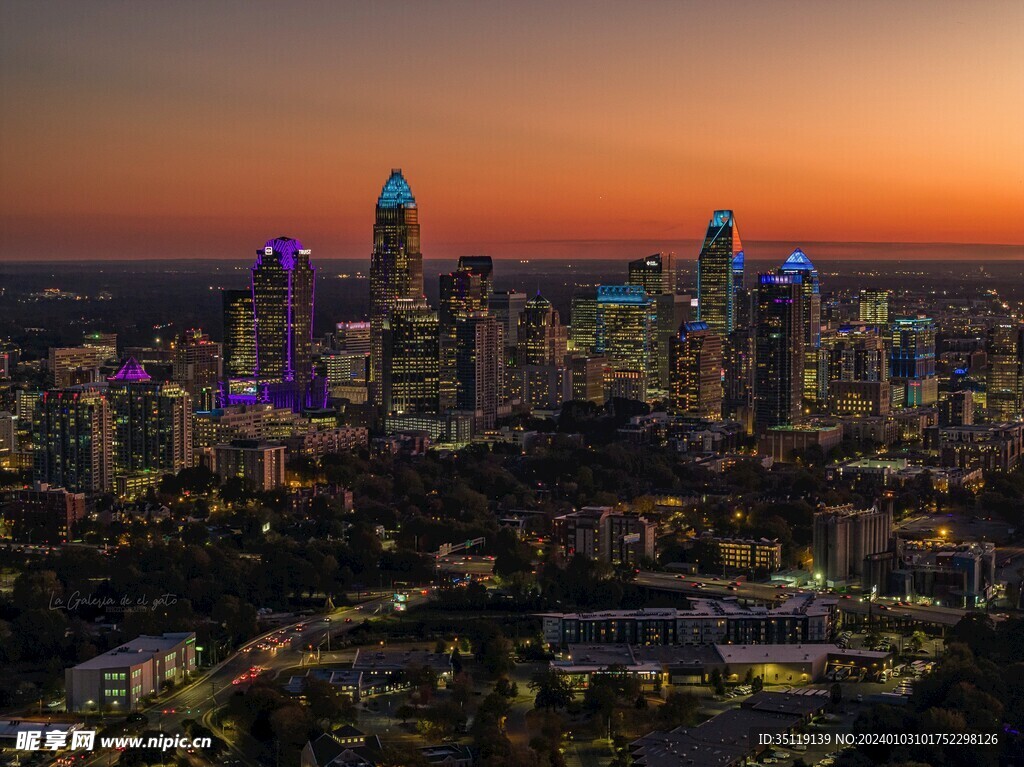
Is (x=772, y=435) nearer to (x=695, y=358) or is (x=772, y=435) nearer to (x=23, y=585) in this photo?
(x=695, y=358)

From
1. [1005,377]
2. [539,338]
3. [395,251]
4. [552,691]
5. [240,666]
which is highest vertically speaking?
[395,251]

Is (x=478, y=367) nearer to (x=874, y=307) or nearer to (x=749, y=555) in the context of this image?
(x=749, y=555)

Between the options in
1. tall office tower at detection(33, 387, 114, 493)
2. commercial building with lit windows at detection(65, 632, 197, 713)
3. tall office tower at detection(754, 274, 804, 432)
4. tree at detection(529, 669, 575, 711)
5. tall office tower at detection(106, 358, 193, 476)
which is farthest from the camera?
tall office tower at detection(754, 274, 804, 432)

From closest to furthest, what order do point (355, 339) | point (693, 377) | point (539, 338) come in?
point (693, 377)
point (539, 338)
point (355, 339)

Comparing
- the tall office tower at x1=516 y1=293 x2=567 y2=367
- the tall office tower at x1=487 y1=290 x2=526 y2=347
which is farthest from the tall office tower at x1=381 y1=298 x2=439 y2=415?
the tall office tower at x1=487 y1=290 x2=526 y2=347

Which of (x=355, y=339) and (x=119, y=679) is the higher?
(x=355, y=339)

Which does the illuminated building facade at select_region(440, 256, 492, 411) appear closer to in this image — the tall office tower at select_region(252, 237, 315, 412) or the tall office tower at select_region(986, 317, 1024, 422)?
the tall office tower at select_region(252, 237, 315, 412)

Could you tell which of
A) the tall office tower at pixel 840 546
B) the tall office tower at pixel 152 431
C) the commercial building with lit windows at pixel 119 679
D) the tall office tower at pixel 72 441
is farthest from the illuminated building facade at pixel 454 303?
the commercial building with lit windows at pixel 119 679

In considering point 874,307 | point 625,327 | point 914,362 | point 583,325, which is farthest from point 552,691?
point 874,307
